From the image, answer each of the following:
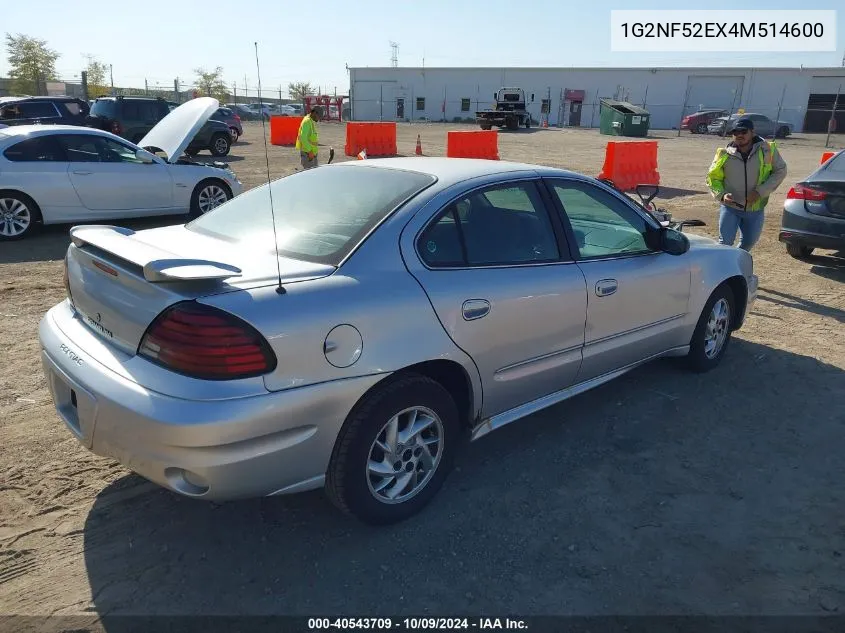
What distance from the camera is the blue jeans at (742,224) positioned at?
21.6 feet

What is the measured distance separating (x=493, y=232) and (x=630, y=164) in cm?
1165

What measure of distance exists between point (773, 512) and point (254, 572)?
8.11ft

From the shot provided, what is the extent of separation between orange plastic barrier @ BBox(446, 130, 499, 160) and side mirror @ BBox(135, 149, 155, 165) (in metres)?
9.55

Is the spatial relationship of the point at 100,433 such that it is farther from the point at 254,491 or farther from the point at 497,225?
the point at 497,225

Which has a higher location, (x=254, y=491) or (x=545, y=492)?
(x=254, y=491)

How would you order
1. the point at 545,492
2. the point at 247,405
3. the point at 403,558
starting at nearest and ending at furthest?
1. the point at 247,405
2. the point at 403,558
3. the point at 545,492

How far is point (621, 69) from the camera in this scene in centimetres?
5178

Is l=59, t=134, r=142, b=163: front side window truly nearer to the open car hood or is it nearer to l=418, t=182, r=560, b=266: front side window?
the open car hood

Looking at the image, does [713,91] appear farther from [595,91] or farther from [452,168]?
[452,168]

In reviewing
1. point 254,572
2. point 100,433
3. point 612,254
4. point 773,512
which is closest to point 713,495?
point 773,512

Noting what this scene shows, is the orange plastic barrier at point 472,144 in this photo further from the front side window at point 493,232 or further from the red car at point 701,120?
the red car at point 701,120

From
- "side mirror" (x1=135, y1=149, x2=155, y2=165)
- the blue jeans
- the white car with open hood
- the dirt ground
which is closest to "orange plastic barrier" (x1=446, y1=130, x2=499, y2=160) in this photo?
the white car with open hood

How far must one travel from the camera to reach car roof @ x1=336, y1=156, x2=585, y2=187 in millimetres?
3275

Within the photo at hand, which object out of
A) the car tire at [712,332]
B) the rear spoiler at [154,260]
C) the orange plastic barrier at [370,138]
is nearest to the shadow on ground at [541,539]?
the car tire at [712,332]
